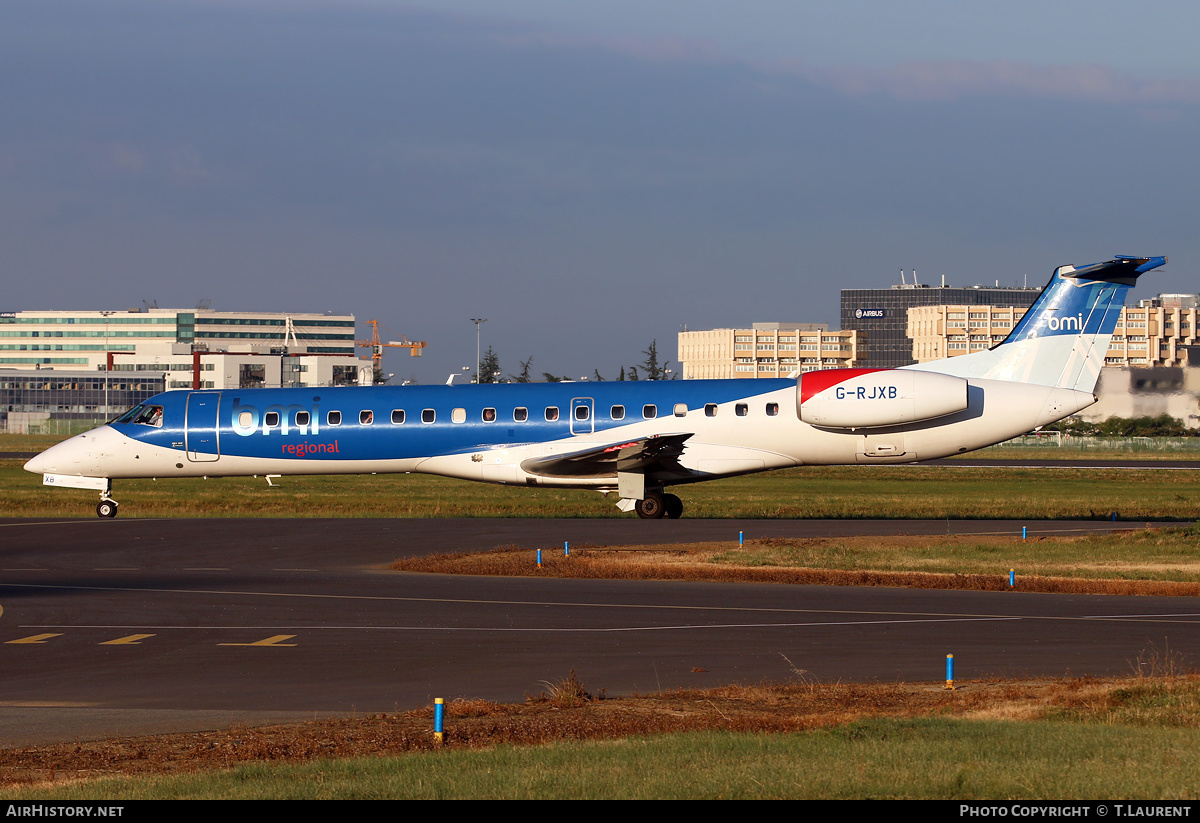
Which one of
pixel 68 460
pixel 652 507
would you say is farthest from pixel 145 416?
pixel 652 507

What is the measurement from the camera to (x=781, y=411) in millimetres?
31062

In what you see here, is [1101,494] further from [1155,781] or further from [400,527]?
[1155,781]

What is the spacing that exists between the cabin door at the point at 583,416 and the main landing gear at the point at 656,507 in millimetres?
2365

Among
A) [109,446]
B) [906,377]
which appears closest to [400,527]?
[109,446]

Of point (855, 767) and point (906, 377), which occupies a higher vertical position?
point (906, 377)

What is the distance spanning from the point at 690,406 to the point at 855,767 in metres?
23.0

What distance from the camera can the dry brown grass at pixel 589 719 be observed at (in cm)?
952

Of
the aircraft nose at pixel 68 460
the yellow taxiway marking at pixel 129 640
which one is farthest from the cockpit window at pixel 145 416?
the yellow taxiway marking at pixel 129 640

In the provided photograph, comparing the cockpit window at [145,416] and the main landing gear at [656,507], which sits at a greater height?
the cockpit window at [145,416]

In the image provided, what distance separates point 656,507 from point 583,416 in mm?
3021

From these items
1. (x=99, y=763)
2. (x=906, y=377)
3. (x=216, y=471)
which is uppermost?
(x=906, y=377)

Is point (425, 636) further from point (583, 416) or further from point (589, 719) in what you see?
point (583, 416)

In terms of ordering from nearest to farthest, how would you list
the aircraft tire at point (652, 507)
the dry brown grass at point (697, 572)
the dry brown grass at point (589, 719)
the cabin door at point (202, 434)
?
the dry brown grass at point (589, 719) → the dry brown grass at point (697, 572) → the aircraft tire at point (652, 507) → the cabin door at point (202, 434)

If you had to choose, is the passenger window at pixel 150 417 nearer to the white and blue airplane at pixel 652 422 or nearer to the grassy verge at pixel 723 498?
the white and blue airplane at pixel 652 422
